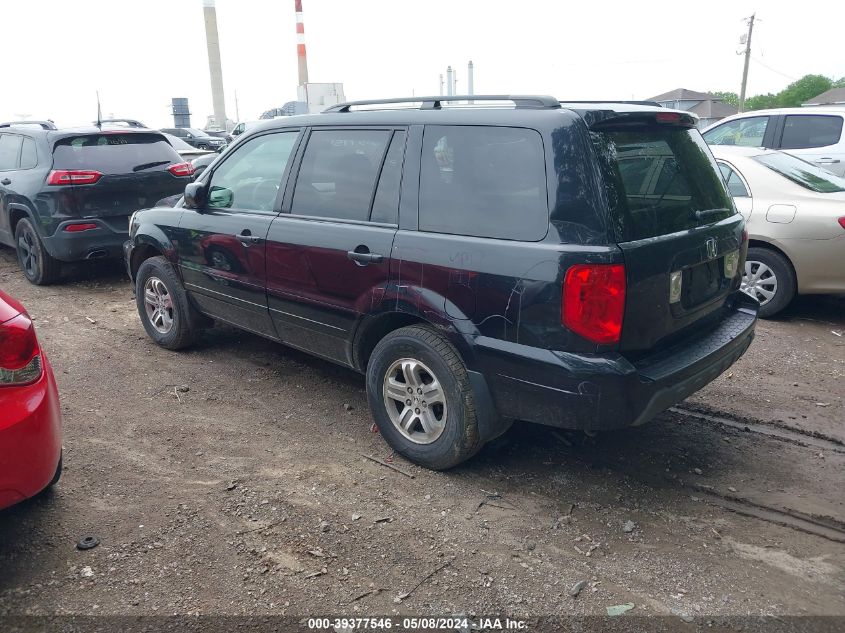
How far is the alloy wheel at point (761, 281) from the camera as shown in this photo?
20.6 ft

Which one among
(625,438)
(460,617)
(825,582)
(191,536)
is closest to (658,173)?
(625,438)

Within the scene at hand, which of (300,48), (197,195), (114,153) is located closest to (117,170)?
(114,153)

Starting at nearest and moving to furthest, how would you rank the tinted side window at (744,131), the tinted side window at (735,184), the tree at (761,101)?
the tinted side window at (735,184)
the tinted side window at (744,131)
the tree at (761,101)

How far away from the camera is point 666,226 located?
10.7ft

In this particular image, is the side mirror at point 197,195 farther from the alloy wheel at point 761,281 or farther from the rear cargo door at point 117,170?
the alloy wheel at point 761,281

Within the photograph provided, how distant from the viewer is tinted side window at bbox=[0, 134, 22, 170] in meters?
8.10

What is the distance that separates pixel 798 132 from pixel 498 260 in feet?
25.6

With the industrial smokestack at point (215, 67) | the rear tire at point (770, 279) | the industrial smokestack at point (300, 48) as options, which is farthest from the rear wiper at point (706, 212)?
the industrial smokestack at point (215, 67)

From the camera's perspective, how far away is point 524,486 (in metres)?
3.58

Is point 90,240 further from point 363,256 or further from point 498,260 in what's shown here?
point 498,260

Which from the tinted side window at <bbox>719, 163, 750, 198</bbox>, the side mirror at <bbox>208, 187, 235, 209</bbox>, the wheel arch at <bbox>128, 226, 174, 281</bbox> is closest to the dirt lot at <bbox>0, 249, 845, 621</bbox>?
the wheel arch at <bbox>128, 226, 174, 281</bbox>

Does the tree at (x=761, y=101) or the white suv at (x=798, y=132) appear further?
the tree at (x=761, y=101)

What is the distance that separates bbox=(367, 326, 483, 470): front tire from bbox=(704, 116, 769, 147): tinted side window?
24.4 ft

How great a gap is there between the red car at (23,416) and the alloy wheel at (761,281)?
222 inches
